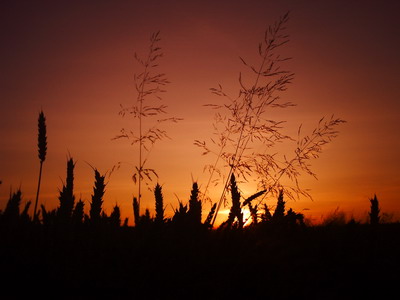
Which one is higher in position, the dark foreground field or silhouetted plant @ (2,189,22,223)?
silhouetted plant @ (2,189,22,223)

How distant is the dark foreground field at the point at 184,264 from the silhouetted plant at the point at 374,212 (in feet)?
1.72

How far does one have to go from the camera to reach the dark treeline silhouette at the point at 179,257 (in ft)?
7.74

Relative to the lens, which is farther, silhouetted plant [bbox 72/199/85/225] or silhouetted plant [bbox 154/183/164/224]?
silhouetted plant [bbox 154/183/164/224]

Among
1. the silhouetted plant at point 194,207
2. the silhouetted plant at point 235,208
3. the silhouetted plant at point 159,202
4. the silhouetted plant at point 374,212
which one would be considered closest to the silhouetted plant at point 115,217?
the silhouetted plant at point 159,202

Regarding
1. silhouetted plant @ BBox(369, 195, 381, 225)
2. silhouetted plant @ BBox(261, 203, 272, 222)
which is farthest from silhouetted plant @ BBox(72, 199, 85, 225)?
silhouetted plant @ BBox(369, 195, 381, 225)

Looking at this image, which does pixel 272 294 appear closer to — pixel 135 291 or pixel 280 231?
pixel 135 291

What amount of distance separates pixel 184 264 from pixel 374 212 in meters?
1.98

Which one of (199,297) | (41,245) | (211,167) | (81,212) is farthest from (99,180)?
(211,167)

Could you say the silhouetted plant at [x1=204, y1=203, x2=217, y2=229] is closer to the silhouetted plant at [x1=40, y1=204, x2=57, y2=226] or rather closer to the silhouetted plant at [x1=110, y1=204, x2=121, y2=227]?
the silhouetted plant at [x1=110, y1=204, x2=121, y2=227]

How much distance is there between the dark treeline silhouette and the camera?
7.74ft

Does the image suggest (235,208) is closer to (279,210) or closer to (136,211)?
(279,210)

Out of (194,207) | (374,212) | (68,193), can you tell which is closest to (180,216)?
(194,207)

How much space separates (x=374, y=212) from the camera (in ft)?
12.6

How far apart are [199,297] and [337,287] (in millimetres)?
770
